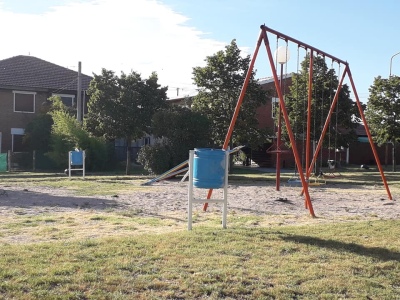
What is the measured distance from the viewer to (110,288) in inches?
214

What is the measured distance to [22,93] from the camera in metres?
37.3

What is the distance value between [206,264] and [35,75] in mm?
35451

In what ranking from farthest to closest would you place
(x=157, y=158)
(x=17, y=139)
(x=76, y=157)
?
1. (x=17, y=139)
2. (x=76, y=157)
3. (x=157, y=158)

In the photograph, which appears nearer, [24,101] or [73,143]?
[73,143]

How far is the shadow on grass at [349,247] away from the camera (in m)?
7.08

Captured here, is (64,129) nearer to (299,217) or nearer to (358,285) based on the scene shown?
(299,217)

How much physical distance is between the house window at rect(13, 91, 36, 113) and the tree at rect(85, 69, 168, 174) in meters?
10.4

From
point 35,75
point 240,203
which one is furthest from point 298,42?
point 35,75

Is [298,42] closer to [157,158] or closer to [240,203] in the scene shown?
[240,203]

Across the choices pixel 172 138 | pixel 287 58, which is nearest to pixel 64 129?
pixel 172 138

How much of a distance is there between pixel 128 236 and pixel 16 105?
31.4 meters

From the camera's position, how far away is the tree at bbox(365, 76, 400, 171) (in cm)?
3155

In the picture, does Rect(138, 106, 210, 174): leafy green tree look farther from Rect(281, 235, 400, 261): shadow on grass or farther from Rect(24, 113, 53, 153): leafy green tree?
Rect(281, 235, 400, 261): shadow on grass

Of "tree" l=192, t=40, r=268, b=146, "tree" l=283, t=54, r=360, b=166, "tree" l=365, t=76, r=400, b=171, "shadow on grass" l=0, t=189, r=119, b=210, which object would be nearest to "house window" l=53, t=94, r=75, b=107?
"tree" l=192, t=40, r=268, b=146
